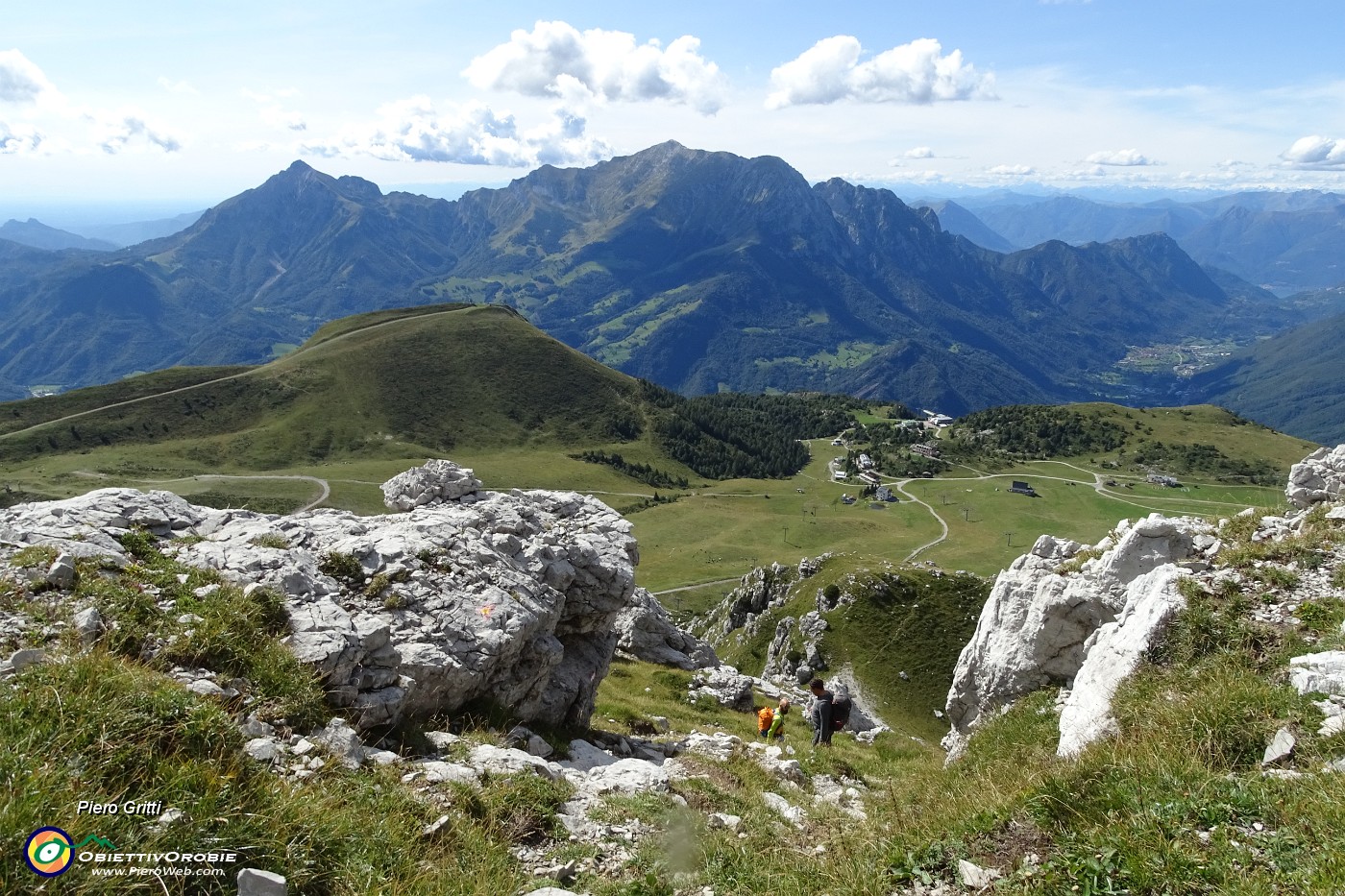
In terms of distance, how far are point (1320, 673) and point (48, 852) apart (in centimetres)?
1565

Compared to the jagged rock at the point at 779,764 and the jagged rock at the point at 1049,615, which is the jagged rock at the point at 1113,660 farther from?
the jagged rock at the point at 779,764

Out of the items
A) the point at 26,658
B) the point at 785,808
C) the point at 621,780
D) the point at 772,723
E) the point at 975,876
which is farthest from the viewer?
the point at 772,723

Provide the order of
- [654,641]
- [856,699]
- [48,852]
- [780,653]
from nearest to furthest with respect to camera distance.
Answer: [48,852], [654,641], [856,699], [780,653]

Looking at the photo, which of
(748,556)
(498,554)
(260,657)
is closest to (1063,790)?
(260,657)

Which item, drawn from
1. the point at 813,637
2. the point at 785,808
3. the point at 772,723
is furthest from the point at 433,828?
the point at 813,637

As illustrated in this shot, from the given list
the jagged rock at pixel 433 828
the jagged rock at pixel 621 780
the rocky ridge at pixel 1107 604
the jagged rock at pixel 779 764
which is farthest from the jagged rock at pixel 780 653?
the jagged rock at pixel 433 828

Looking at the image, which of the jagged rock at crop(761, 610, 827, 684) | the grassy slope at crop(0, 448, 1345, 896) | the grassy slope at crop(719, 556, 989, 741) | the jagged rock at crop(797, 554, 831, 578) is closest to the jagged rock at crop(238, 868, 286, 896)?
the grassy slope at crop(0, 448, 1345, 896)

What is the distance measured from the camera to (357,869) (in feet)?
25.6

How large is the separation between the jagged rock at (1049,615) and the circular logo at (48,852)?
18.4m

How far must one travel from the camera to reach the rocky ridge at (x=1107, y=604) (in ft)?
43.8

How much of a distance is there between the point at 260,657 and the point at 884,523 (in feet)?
587

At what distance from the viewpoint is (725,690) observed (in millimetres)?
37344

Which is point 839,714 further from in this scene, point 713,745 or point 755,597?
point 755,597

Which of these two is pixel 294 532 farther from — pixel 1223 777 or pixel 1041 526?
pixel 1041 526
